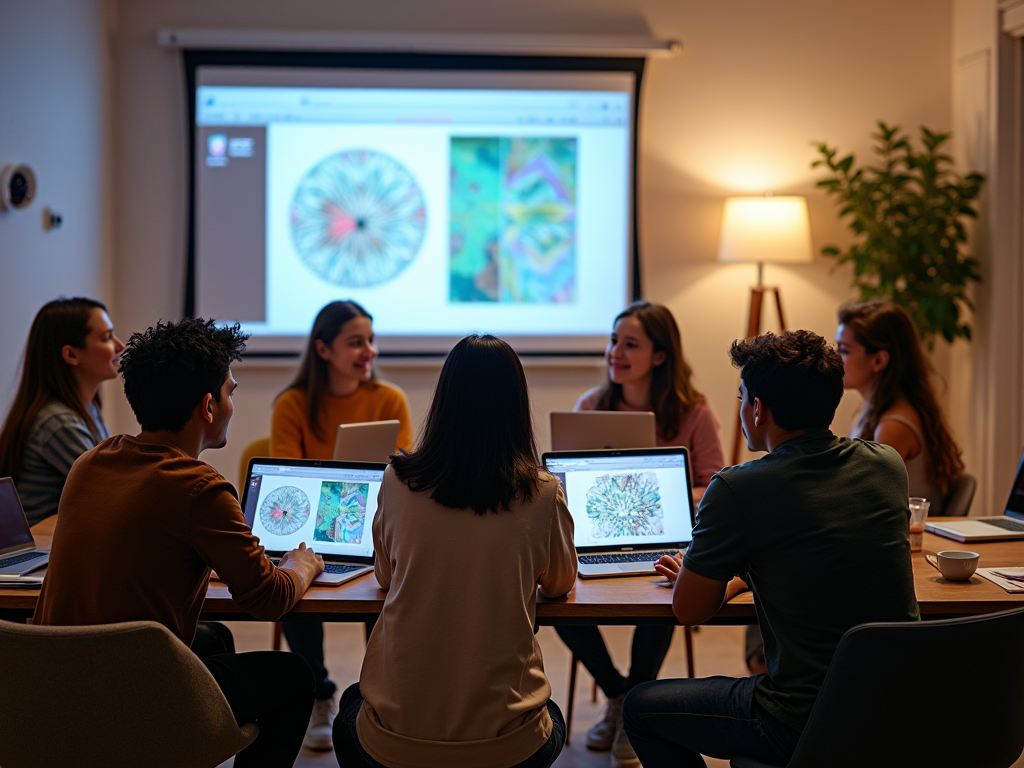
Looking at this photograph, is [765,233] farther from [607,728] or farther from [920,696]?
[920,696]

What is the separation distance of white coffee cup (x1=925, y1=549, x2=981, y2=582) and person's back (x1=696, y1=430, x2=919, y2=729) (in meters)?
0.40

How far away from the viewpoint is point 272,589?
179 centimetres

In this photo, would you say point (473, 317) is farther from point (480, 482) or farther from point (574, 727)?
point (480, 482)

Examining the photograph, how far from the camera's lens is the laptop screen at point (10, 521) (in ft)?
7.08

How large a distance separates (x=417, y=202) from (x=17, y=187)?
5.60 ft

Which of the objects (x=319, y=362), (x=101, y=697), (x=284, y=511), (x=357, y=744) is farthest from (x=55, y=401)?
(x=357, y=744)

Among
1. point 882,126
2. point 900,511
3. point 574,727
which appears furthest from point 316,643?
point 882,126

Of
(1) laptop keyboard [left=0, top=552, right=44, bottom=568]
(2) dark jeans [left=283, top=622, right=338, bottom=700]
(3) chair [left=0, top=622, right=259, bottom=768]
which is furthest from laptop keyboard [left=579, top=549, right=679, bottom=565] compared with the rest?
(1) laptop keyboard [left=0, top=552, right=44, bottom=568]

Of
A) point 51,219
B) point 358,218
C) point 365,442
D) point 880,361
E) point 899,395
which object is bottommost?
point 365,442

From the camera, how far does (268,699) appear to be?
1916 mm

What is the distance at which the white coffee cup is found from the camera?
2012 mm

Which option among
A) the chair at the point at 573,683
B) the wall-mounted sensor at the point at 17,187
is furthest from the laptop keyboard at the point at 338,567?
the wall-mounted sensor at the point at 17,187

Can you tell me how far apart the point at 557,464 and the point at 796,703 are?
82 centimetres

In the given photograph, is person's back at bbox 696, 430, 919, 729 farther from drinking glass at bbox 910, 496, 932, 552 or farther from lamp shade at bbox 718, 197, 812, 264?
lamp shade at bbox 718, 197, 812, 264
